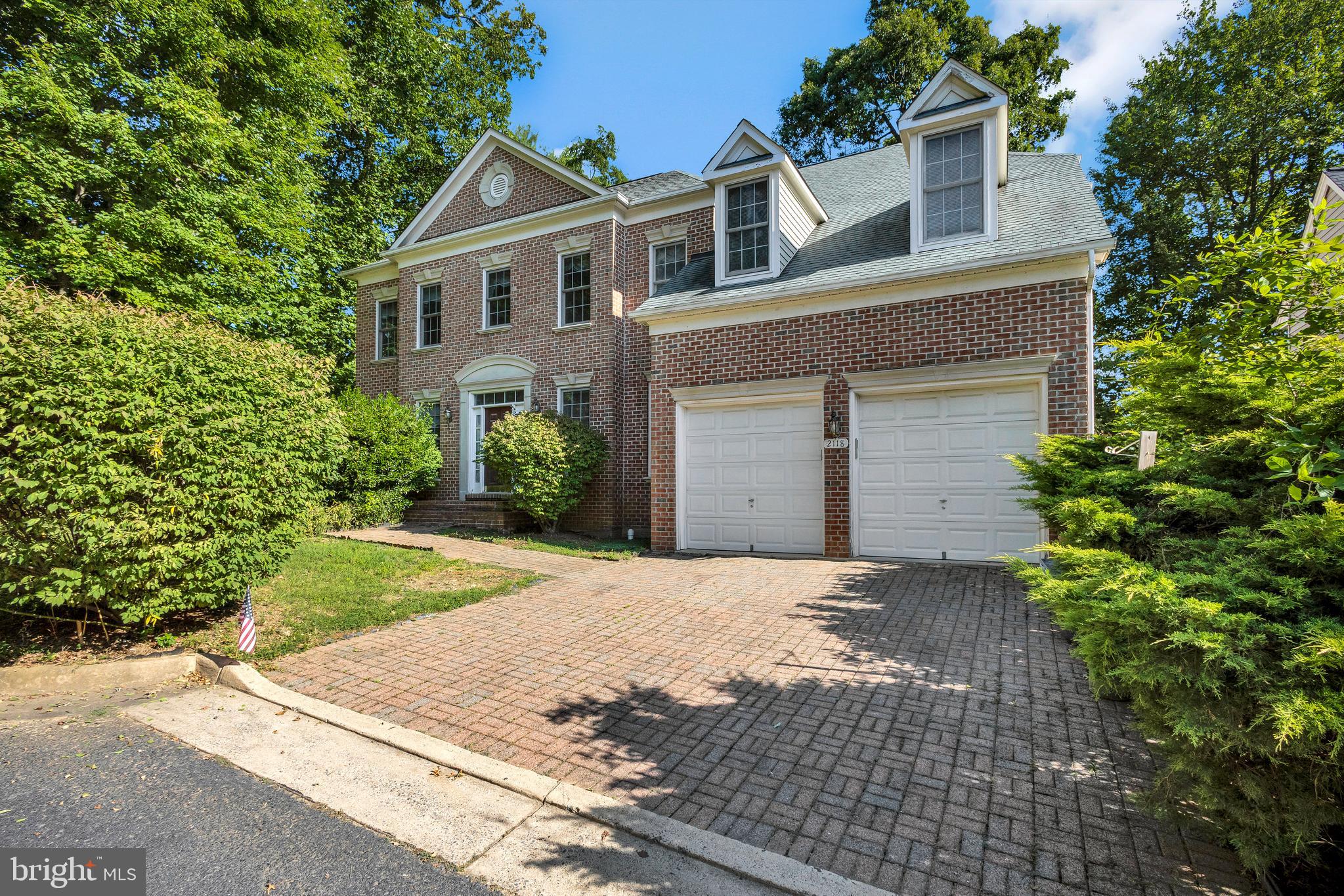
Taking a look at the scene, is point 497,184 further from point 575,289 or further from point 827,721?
point 827,721

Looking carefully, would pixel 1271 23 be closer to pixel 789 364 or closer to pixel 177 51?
pixel 789 364

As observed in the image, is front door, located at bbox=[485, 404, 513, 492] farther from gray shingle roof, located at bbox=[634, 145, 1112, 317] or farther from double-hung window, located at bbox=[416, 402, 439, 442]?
gray shingle roof, located at bbox=[634, 145, 1112, 317]

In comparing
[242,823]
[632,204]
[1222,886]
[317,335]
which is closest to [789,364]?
[632,204]

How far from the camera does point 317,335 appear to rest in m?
19.1

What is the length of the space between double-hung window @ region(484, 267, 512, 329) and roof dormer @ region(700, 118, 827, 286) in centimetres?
677

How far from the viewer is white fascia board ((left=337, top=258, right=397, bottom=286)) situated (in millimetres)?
17438

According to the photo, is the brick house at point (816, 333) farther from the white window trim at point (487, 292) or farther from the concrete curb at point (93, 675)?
the concrete curb at point (93, 675)

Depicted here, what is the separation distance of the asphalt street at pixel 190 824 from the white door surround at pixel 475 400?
11.9 meters

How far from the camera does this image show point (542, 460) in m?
12.4

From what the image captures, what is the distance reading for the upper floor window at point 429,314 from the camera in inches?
649

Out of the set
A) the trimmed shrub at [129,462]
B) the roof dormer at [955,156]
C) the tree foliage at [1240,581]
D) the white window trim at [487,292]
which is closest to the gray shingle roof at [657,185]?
the white window trim at [487,292]

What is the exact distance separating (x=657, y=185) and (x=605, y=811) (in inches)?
575

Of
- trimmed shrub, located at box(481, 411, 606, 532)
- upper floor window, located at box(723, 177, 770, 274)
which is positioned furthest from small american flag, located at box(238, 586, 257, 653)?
upper floor window, located at box(723, 177, 770, 274)

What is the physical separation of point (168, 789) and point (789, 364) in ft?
27.9
